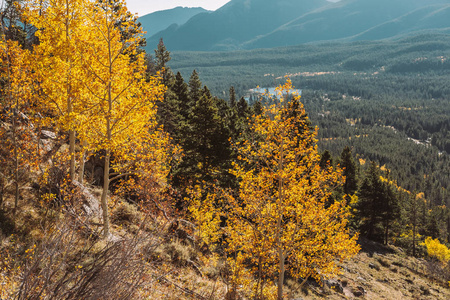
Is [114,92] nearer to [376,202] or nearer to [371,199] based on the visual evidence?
[371,199]

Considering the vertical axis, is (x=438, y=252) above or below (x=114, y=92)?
below

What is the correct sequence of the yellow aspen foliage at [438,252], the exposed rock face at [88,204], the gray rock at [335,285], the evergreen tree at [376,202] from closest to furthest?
the exposed rock face at [88,204]
the gray rock at [335,285]
the evergreen tree at [376,202]
the yellow aspen foliage at [438,252]

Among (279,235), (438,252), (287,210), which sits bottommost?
(438,252)

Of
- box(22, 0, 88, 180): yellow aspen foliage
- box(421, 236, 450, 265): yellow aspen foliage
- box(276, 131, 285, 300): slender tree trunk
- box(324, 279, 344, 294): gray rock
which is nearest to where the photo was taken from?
box(22, 0, 88, 180): yellow aspen foliage

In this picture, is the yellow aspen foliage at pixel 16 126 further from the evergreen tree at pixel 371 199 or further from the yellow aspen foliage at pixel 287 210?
the evergreen tree at pixel 371 199

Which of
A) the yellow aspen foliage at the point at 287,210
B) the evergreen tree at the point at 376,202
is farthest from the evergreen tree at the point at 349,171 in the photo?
the yellow aspen foliage at the point at 287,210

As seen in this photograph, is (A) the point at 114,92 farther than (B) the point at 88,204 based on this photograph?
No

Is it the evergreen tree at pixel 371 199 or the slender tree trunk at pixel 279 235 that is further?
the evergreen tree at pixel 371 199

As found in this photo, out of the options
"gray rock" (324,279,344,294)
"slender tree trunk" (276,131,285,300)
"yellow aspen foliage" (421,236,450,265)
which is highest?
"slender tree trunk" (276,131,285,300)

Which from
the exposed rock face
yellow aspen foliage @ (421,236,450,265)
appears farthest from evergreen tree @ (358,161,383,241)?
the exposed rock face

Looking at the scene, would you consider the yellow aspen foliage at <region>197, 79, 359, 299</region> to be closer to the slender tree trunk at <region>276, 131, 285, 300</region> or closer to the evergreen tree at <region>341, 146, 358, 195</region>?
the slender tree trunk at <region>276, 131, 285, 300</region>

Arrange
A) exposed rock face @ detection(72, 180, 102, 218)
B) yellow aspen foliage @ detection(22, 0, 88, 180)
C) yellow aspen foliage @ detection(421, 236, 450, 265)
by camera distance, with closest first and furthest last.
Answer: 1. yellow aspen foliage @ detection(22, 0, 88, 180)
2. exposed rock face @ detection(72, 180, 102, 218)
3. yellow aspen foliage @ detection(421, 236, 450, 265)

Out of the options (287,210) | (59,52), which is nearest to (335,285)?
(287,210)

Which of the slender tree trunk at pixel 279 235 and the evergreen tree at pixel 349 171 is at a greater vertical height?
the slender tree trunk at pixel 279 235
